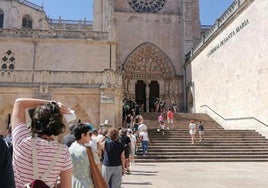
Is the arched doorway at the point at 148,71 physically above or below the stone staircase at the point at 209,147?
above

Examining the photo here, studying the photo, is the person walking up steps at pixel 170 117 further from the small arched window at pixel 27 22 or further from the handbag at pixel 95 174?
the small arched window at pixel 27 22

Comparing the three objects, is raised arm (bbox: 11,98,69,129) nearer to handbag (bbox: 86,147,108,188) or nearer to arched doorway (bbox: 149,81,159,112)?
handbag (bbox: 86,147,108,188)

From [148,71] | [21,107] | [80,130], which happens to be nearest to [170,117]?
[148,71]

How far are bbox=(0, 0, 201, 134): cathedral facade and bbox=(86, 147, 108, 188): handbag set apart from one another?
12229 millimetres

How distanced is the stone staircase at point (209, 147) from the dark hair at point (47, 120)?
34.8 feet

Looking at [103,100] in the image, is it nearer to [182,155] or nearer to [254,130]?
[182,155]

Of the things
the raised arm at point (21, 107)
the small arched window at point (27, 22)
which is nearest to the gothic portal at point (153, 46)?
the small arched window at point (27, 22)

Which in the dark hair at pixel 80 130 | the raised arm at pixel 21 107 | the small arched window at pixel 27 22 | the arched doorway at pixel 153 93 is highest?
the small arched window at pixel 27 22

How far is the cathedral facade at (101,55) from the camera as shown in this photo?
1617 centimetres

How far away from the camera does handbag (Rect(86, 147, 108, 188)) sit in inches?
134

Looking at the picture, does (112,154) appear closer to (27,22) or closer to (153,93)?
(153,93)

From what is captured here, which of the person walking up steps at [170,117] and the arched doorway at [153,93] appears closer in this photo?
the person walking up steps at [170,117]

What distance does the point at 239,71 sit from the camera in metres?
17.7

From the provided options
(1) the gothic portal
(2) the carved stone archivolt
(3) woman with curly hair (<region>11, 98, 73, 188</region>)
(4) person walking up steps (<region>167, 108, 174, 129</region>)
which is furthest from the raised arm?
(2) the carved stone archivolt
